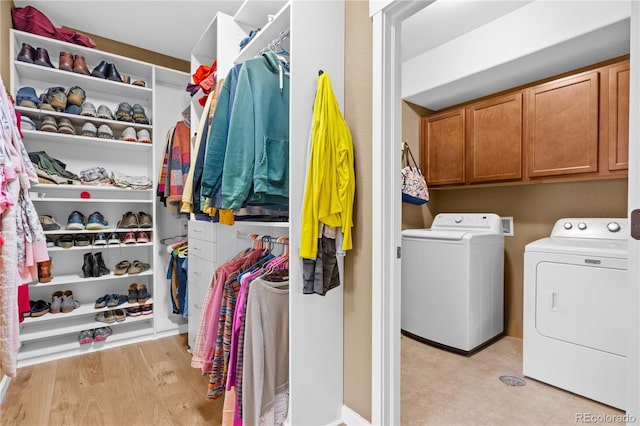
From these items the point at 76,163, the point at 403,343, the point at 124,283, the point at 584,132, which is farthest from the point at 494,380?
the point at 76,163

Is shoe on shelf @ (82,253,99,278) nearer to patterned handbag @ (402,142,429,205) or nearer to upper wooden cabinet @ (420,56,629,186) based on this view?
patterned handbag @ (402,142,429,205)

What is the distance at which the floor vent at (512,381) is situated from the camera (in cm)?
205

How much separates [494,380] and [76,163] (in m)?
3.56

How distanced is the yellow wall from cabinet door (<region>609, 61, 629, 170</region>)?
1706 millimetres

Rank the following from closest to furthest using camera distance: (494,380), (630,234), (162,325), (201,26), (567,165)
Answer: (630,234), (494,380), (567,165), (201,26), (162,325)

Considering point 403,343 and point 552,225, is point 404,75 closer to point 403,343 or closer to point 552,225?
point 552,225

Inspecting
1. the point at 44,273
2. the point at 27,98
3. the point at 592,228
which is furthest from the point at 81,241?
the point at 592,228

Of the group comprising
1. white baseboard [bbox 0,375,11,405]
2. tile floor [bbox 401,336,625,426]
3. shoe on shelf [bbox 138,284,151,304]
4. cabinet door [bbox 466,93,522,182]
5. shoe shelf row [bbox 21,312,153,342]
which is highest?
cabinet door [bbox 466,93,522,182]

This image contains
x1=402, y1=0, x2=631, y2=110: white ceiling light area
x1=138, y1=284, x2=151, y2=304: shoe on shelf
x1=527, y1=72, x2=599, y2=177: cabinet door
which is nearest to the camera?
x1=402, y1=0, x2=631, y2=110: white ceiling light area

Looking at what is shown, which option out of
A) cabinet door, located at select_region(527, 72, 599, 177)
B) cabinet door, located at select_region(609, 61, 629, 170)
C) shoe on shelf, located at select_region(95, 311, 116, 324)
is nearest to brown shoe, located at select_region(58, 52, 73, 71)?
shoe on shelf, located at select_region(95, 311, 116, 324)

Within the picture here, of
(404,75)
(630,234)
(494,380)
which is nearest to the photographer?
(630,234)

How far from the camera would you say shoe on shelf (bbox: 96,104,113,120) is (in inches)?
102

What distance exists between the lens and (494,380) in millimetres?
2104

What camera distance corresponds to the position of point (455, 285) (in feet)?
8.11
